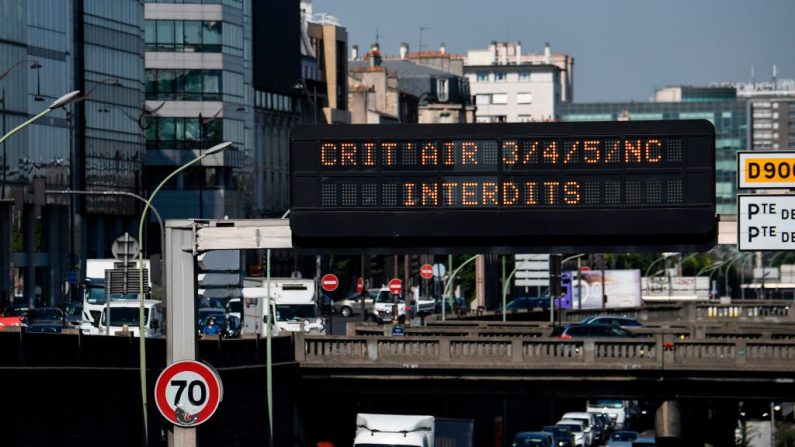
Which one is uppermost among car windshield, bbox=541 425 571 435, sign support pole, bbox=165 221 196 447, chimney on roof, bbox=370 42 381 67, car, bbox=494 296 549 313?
chimney on roof, bbox=370 42 381 67

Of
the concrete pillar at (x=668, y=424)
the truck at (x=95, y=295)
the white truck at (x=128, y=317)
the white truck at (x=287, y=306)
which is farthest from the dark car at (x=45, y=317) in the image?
the concrete pillar at (x=668, y=424)

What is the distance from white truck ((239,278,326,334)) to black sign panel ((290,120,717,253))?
46.0 metres

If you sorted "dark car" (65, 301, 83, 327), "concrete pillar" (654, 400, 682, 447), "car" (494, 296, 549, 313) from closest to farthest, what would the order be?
"concrete pillar" (654, 400, 682, 447) → "dark car" (65, 301, 83, 327) → "car" (494, 296, 549, 313)

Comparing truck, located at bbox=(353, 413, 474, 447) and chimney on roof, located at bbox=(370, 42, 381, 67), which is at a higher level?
chimney on roof, located at bbox=(370, 42, 381, 67)

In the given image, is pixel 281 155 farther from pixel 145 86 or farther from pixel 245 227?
pixel 245 227

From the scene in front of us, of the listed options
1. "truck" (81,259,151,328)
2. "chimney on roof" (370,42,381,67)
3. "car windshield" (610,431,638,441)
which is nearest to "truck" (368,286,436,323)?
"truck" (81,259,151,328)

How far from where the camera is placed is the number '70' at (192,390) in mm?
22500

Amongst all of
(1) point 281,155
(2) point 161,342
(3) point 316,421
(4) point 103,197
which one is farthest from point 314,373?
(1) point 281,155

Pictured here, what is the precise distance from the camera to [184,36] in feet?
374

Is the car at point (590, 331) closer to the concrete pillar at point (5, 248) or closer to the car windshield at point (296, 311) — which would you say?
the car windshield at point (296, 311)

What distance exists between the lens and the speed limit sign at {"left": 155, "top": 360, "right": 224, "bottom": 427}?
22.4 m

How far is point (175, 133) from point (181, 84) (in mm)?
2864

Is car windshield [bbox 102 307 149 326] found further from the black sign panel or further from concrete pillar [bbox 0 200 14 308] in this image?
the black sign panel

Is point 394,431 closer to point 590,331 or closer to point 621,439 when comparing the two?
point 590,331
